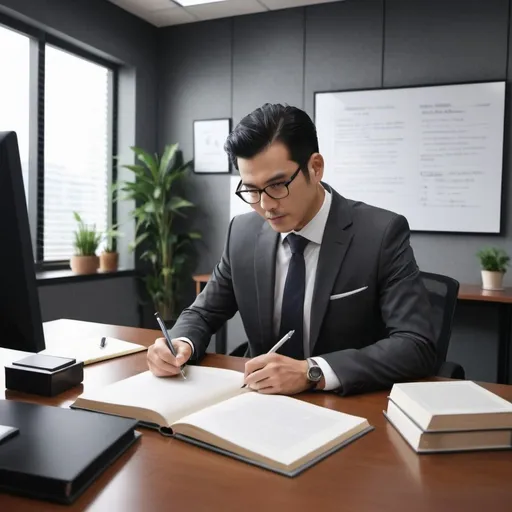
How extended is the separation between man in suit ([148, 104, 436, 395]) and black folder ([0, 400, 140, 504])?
1.45 feet

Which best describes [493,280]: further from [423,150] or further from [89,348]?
[89,348]

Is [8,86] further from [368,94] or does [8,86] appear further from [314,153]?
[314,153]

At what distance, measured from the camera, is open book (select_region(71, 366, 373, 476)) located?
80cm

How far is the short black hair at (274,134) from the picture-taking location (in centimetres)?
148

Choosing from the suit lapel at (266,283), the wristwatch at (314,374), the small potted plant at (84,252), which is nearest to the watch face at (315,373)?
the wristwatch at (314,374)

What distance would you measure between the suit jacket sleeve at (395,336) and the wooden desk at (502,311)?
4.92ft

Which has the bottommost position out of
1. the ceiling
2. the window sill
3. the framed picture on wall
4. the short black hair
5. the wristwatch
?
the window sill

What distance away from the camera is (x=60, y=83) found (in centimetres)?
379

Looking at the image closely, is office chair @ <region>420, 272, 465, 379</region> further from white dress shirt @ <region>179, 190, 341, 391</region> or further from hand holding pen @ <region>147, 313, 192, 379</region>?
hand holding pen @ <region>147, 313, 192, 379</region>

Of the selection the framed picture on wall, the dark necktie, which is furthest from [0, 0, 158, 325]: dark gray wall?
the dark necktie

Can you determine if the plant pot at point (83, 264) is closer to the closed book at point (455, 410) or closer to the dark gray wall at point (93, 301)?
the dark gray wall at point (93, 301)

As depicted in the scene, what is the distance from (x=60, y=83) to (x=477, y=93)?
2.77 m

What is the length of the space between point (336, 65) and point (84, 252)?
216cm

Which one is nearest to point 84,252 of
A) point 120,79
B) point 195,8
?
point 120,79
